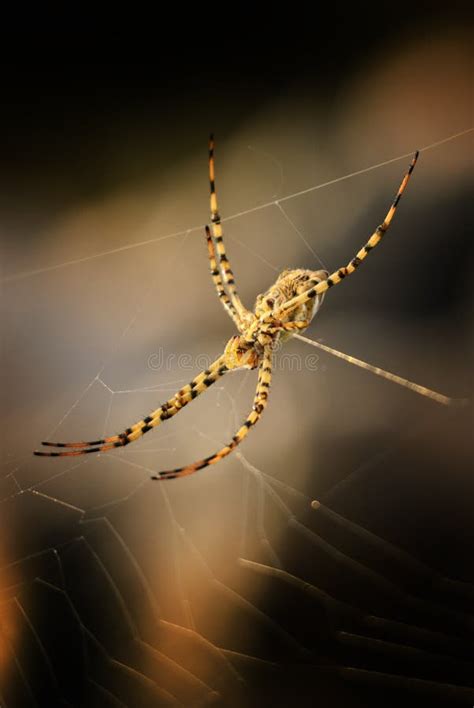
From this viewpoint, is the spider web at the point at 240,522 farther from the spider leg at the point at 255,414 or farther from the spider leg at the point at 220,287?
the spider leg at the point at 255,414

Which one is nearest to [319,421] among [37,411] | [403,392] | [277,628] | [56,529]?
[403,392]

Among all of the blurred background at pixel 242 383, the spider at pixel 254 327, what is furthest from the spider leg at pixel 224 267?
the blurred background at pixel 242 383

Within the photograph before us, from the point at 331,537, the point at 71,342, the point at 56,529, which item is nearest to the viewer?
the point at 331,537

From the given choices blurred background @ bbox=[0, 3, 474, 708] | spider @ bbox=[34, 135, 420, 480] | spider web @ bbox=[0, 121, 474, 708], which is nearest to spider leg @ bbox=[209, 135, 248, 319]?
spider @ bbox=[34, 135, 420, 480]

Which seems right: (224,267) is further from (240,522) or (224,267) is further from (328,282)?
(240,522)

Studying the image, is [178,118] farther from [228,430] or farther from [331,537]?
[331,537]
